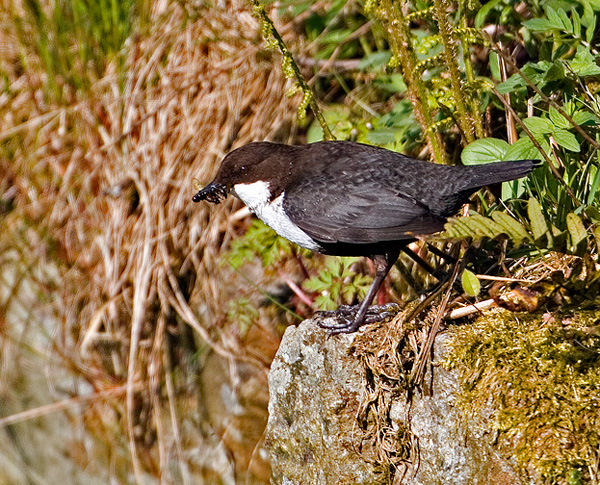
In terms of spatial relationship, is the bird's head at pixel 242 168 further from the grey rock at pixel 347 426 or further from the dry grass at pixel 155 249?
the dry grass at pixel 155 249

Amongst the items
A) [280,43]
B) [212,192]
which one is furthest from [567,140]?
[212,192]

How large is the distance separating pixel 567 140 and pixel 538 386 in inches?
36.5

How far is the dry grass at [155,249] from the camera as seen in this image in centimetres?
449

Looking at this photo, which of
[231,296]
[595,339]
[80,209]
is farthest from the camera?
[80,209]

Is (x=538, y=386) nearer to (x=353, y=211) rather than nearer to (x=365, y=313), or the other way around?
(x=365, y=313)

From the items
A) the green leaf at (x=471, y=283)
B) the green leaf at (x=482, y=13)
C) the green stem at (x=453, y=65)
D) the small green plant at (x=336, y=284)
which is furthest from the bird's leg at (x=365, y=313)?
the green leaf at (x=482, y=13)

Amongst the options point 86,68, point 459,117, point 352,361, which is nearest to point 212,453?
point 352,361

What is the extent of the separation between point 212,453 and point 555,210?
265 cm

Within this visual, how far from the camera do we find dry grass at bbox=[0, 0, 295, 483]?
449 centimetres

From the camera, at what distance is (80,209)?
518 cm

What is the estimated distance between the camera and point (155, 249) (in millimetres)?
4703

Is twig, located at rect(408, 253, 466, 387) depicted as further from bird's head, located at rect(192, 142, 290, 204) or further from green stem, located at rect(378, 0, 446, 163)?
bird's head, located at rect(192, 142, 290, 204)

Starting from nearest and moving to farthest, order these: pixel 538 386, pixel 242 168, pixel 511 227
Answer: pixel 511 227, pixel 538 386, pixel 242 168

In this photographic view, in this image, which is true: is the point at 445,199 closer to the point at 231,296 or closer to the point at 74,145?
the point at 231,296
